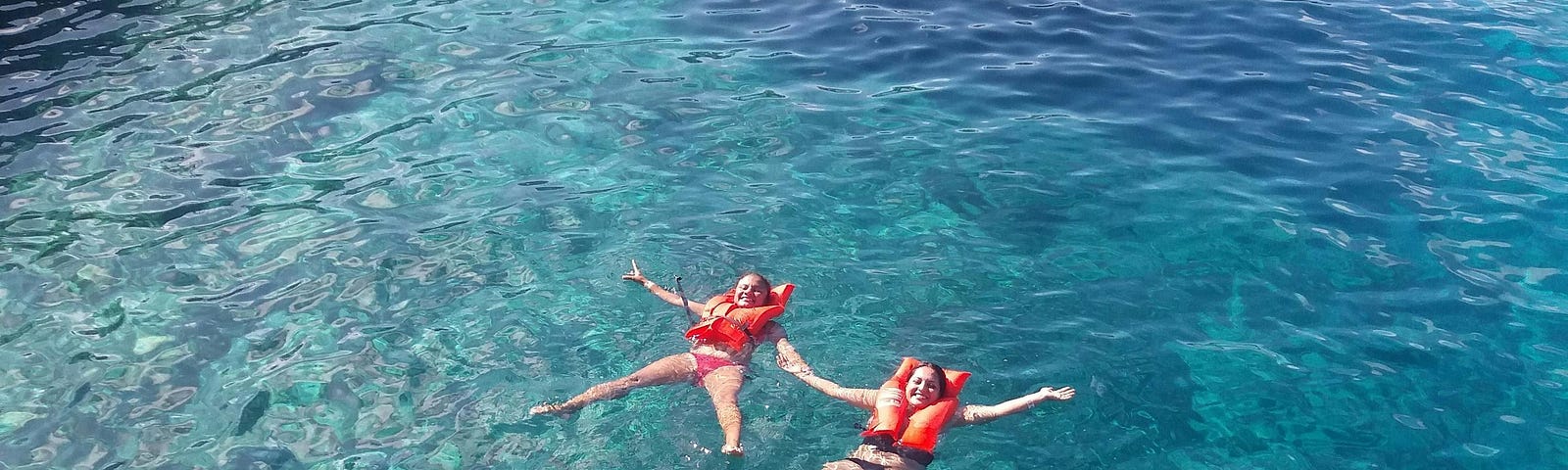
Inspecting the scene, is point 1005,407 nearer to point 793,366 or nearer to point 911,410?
point 911,410

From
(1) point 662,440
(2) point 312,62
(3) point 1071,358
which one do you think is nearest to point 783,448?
(1) point 662,440

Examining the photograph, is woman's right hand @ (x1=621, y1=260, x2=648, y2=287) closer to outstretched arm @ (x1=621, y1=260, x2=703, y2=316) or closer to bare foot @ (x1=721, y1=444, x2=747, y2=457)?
outstretched arm @ (x1=621, y1=260, x2=703, y2=316)

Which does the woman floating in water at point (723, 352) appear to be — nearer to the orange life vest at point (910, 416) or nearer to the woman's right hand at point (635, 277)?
the woman's right hand at point (635, 277)

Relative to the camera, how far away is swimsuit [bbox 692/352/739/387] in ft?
22.8

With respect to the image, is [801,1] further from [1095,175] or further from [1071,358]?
[1071,358]

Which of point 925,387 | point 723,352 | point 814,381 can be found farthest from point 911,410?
point 723,352

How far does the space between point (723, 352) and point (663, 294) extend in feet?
3.05

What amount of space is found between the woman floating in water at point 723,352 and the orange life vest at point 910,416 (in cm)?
79

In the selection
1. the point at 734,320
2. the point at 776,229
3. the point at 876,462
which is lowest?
the point at 876,462

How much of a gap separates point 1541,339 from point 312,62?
38.2ft

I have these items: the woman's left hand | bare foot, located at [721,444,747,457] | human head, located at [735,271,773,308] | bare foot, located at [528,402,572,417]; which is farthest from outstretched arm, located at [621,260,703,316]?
the woman's left hand

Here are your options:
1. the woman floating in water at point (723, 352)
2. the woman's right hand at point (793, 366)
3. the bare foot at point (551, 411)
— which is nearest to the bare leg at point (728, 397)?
the woman floating in water at point (723, 352)

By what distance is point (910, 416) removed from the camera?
21.1ft

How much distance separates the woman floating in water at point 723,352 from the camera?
666 centimetres
